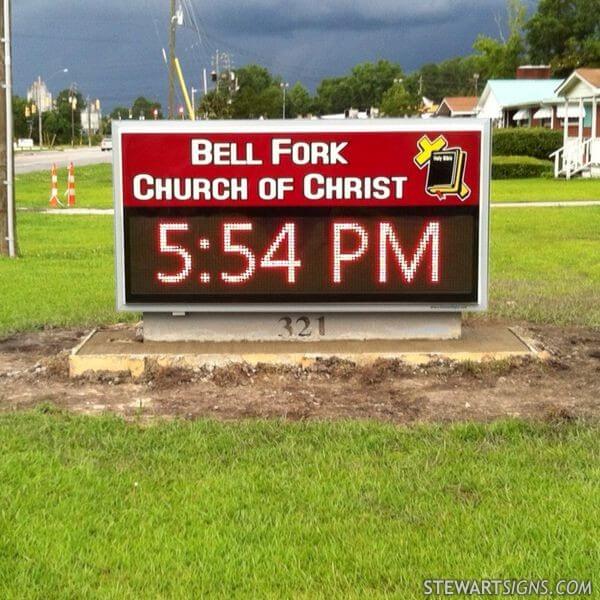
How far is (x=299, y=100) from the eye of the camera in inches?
5600

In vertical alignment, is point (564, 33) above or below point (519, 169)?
above

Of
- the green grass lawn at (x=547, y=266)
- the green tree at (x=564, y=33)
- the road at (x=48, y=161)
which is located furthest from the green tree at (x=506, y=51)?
the green grass lawn at (x=547, y=266)

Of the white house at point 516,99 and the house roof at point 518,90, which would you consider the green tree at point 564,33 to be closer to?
the house roof at point 518,90

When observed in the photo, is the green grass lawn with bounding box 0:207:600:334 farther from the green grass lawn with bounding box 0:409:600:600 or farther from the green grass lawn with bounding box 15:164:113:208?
the green grass lawn with bounding box 15:164:113:208

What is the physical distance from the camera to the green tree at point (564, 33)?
81250mm

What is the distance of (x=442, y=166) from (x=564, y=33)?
80937 mm

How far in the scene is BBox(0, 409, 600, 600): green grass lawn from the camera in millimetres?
3971

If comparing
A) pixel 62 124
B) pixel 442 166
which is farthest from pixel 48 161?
pixel 62 124

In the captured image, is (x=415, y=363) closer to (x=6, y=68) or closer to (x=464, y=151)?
(x=464, y=151)

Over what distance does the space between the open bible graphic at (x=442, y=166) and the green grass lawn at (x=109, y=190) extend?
798 inches

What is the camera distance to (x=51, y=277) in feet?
42.3

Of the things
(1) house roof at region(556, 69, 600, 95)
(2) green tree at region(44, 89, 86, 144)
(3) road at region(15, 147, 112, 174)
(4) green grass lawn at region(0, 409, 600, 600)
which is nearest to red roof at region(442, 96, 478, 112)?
(3) road at region(15, 147, 112, 174)

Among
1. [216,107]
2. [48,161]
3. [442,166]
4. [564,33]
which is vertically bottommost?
[48,161]

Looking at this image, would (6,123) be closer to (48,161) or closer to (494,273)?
(494,273)
